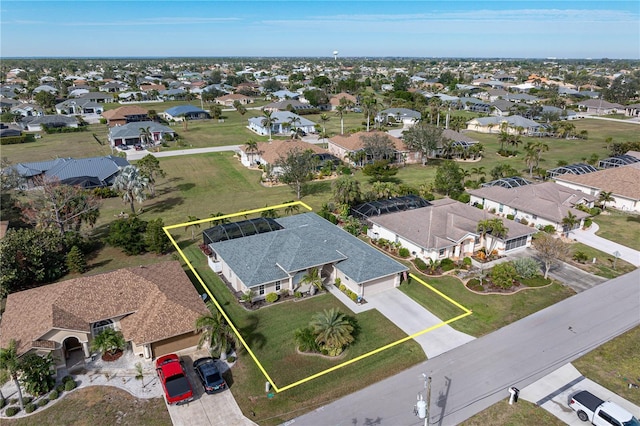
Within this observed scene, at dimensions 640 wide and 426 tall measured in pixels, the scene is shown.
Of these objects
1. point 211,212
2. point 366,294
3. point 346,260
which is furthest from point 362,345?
point 211,212

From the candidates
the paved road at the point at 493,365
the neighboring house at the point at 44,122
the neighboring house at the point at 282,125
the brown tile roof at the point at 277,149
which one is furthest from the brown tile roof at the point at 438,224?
the neighboring house at the point at 44,122

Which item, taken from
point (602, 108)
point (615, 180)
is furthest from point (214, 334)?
point (602, 108)

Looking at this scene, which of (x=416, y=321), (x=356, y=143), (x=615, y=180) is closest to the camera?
(x=416, y=321)

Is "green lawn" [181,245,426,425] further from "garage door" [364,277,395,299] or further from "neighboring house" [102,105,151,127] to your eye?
"neighboring house" [102,105,151,127]

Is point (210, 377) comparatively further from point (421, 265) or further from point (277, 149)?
point (277, 149)

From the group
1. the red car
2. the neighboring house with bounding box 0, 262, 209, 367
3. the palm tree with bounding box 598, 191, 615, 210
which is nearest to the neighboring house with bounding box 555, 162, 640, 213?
the palm tree with bounding box 598, 191, 615, 210

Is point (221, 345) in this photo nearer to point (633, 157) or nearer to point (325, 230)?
point (325, 230)

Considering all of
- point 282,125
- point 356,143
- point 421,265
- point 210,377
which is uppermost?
point 282,125
